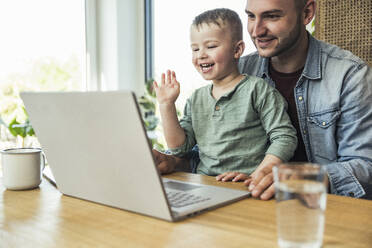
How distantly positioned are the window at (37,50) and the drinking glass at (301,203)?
226 centimetres

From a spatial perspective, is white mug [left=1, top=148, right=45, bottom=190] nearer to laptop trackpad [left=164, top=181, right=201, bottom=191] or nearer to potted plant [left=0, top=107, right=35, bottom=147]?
laptop trackpad [left=164, top=181, right=201, bottom=191]

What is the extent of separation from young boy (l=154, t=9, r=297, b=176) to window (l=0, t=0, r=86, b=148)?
1615 mm

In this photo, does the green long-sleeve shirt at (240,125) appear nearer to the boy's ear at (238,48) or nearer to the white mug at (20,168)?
the boy's ear at (238,48)

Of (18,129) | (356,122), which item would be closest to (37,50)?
(18,129)

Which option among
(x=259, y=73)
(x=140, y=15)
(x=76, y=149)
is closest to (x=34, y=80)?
(x=140, y=15)

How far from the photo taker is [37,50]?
2.61 metres

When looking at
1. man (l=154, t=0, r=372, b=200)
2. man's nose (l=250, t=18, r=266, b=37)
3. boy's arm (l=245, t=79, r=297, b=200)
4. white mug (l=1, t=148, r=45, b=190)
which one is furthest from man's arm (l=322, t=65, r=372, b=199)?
white mug (l=1, t=148, r=45, b=190)

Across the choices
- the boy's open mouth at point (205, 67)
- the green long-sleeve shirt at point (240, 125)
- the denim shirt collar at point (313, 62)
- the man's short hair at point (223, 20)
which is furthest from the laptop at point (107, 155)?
the denim shirt collar at point (313, 62)

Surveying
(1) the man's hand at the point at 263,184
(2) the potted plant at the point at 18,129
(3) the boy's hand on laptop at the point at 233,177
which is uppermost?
(1) the man's hand at the point at 263,184

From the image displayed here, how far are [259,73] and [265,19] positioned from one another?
25 centimetres

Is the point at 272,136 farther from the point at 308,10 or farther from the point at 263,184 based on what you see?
the point at 308,10

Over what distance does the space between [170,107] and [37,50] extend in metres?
1.78

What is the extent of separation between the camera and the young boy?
1.20m

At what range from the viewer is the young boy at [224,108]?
47.3 inches
